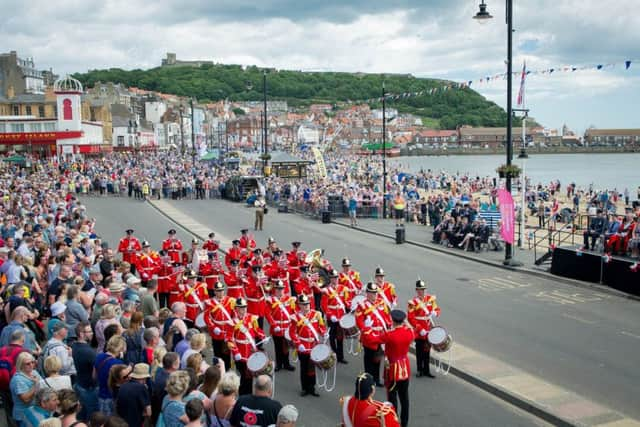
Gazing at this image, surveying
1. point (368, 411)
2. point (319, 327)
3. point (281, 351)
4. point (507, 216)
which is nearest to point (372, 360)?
point (319, 327)

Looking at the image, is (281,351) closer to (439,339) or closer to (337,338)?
(337,338)

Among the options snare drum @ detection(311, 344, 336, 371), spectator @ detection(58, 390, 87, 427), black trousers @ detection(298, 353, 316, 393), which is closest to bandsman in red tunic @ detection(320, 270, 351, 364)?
black trousers @ detection(298, 353, 316, 393)

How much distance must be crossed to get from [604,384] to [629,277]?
7233 mm

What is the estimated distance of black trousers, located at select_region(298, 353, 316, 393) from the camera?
10031 millimetres

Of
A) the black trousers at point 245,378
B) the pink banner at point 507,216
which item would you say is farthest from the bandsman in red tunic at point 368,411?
the pink banner at point 507,216

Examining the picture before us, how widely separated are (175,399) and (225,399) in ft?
1.59

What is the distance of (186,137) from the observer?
6201 inches

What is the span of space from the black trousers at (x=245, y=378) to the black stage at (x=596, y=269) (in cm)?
1146

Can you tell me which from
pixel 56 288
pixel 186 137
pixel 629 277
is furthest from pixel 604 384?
pixel 186 137

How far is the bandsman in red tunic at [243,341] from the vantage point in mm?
9375

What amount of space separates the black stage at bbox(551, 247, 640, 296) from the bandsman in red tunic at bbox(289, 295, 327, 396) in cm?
1031

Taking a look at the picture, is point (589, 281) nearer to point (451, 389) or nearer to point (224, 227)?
point (451, 389)

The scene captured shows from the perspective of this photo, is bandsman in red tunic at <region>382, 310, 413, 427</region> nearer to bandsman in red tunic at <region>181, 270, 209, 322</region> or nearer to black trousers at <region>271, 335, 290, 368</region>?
black trousers at <region>271, 335, 290, 368</region>

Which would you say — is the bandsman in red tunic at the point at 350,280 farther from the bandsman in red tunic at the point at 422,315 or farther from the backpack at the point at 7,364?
the backpack at the point at 7,364
